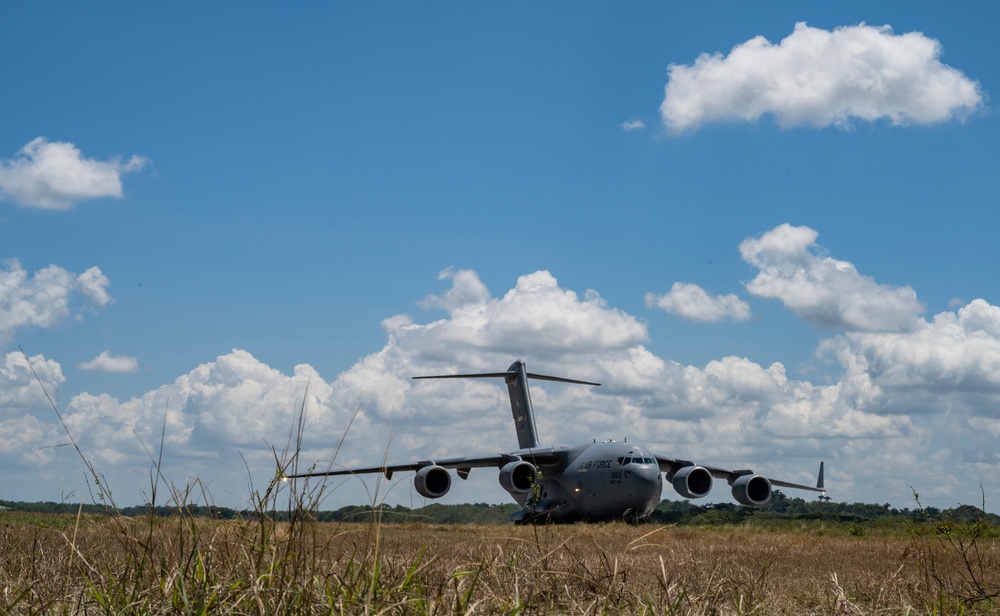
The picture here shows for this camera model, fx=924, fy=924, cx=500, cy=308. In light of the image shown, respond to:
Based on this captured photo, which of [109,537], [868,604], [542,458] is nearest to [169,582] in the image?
[868,604]

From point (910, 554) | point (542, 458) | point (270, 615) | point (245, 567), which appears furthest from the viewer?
point (542, 458)

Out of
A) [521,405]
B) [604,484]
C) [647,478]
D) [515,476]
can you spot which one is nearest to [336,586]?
[647,478]

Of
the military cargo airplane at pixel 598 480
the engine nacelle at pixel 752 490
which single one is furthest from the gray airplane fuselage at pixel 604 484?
the engine nacelle at pixel 752 490

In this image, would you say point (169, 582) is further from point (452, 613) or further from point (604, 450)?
point (604, 450)

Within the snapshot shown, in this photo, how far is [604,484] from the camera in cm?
2273

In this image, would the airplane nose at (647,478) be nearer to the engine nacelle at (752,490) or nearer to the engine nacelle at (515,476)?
the engine nacelle at (515,476)

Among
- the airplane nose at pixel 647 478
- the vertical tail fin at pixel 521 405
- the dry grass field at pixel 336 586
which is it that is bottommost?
the dry grass field at pixel 336 586

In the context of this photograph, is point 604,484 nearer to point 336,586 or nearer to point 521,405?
point 521,405

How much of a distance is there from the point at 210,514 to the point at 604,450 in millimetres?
20772

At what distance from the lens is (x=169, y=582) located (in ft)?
9.20

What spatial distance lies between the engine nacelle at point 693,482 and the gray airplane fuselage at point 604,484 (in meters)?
1.45

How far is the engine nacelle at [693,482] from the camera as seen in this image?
2386 centimetres

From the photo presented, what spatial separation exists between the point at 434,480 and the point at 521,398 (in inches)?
320

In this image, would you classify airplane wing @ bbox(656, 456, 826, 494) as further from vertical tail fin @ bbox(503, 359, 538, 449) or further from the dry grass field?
the dry grass field
